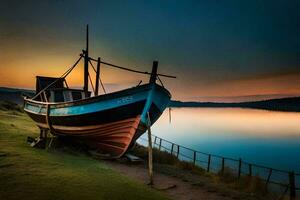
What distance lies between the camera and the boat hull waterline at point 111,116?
1384cm

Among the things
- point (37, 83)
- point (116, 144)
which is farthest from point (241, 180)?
point (37, 83)

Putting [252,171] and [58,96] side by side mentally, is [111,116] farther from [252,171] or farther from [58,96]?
[252,171]

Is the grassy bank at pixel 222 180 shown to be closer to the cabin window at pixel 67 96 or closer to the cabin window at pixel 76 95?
the cabin window at pixel 76 95

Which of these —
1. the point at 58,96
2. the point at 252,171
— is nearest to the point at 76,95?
the point at 58,96

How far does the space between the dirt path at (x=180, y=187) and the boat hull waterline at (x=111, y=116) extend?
169 cm

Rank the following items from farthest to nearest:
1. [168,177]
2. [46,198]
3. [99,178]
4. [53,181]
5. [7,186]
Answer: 1. [168,177]
2. [99,178]
3. [53,181]
4. [7,186]
5. [46,198]

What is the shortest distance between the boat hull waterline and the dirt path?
1.69 metres

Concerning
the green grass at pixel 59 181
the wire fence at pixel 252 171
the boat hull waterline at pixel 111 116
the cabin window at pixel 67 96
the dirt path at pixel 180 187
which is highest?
the cabin window at pixel 67 96

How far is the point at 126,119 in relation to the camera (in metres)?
14.2

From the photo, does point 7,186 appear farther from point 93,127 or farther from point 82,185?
point 93,127

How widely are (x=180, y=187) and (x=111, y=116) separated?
5119 millimetres

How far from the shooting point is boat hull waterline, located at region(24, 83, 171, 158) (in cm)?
1384

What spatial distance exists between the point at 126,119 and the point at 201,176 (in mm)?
5130

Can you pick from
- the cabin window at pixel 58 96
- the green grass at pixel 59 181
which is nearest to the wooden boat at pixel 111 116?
the cabin window at pixel 58 96
